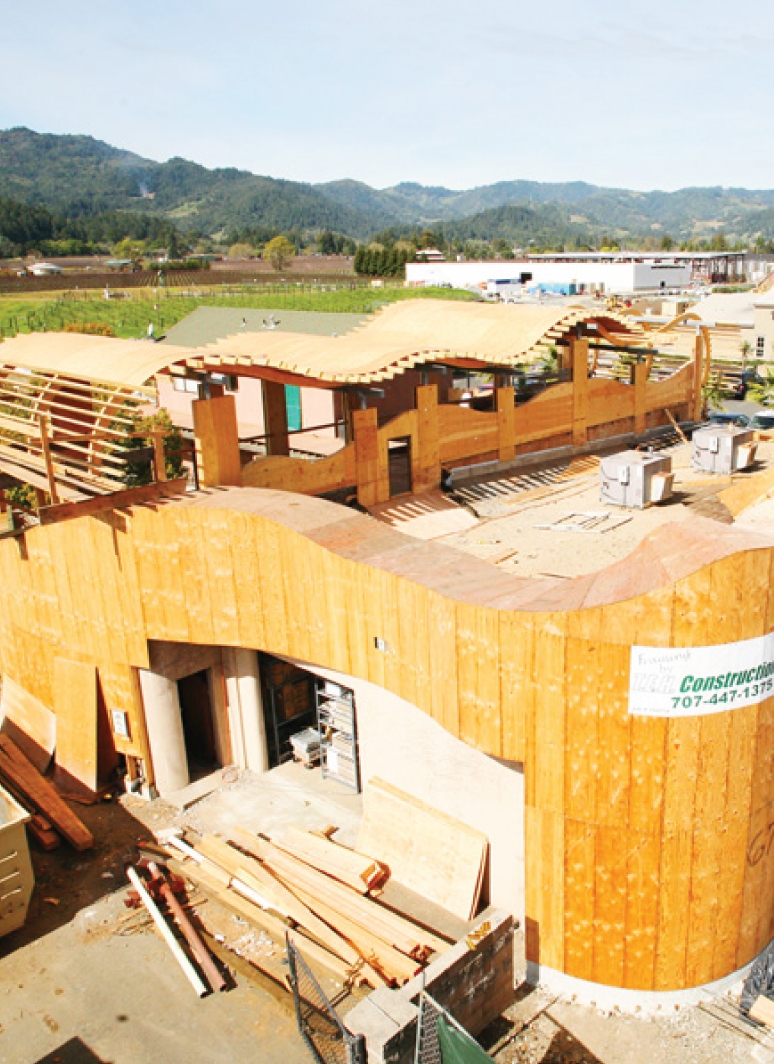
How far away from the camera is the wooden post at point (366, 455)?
21.8 meters

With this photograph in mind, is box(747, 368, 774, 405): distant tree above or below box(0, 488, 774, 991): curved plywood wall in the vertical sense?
below

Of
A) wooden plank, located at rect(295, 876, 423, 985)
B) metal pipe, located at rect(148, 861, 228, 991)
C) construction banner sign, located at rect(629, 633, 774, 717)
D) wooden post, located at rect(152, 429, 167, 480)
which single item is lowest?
metal pipe, located at rect(148, 861, 228, 991)

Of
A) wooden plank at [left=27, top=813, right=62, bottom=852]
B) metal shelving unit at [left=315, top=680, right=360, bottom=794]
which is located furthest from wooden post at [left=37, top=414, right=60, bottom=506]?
metal shelving unit at [left=315, top=680, right=360, bottom=794]

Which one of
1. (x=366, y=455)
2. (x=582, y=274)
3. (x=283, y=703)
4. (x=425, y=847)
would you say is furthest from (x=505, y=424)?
(x=582, y=274)

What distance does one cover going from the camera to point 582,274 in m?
140

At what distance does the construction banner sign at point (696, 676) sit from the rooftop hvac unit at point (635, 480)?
11.3 m

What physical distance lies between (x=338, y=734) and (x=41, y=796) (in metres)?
5.91

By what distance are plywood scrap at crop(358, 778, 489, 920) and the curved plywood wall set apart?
1122 millimetres

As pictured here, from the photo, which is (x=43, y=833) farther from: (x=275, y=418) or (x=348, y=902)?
(x=275, y=418)

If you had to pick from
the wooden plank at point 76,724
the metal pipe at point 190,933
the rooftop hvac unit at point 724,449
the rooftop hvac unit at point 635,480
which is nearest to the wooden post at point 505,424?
the rooftop hvac unit at point 635,480

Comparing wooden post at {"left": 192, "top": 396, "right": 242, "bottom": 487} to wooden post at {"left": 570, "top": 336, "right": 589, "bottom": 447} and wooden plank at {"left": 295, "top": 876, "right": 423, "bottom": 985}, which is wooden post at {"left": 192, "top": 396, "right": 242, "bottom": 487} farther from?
wooden post at {"left": 570, "top": 336, "right": 589, "bottom": 447}

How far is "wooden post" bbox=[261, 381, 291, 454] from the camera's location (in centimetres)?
2203

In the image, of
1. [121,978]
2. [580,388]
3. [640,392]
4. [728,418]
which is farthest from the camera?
[728,418]

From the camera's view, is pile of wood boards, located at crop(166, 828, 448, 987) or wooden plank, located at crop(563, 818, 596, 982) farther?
pile of wood boards, located at crop(166, 828, 448, 987)
